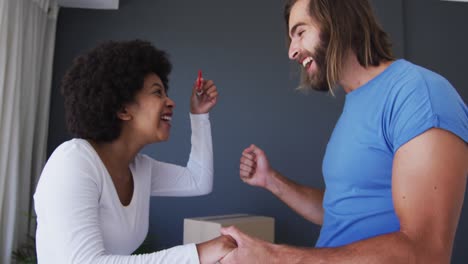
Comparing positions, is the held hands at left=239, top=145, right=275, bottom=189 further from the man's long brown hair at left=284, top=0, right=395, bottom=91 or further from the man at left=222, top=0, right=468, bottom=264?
the man's long brown hair at left=284, top=0, right=395, bottom=91

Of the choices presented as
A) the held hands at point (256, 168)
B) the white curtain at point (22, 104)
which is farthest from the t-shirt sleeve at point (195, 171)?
the white curtain at point (22, 104)

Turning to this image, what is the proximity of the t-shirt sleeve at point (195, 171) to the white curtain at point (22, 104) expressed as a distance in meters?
1.34

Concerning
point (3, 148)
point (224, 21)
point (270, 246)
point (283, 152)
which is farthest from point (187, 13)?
point (270, 246)

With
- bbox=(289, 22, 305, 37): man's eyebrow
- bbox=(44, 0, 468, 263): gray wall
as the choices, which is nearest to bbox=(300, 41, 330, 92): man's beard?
bbox=(289, 22, 305, 37): man's eyebrow

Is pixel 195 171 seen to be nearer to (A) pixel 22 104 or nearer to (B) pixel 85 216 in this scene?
(B) pixel 85 216

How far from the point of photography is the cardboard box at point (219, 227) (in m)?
2.24

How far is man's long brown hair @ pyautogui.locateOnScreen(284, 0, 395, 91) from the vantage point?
123 centimetres

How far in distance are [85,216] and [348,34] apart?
908 millimetres

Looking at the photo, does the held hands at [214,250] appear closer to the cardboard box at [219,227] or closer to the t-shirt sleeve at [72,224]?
the t-shirt sleeve at [72,224]

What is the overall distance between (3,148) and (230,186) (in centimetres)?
150

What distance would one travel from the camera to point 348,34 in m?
1.25

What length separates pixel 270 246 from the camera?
0.98 metres

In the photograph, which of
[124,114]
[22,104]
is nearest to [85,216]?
[124,114]

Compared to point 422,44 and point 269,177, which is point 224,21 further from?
point 269,177
